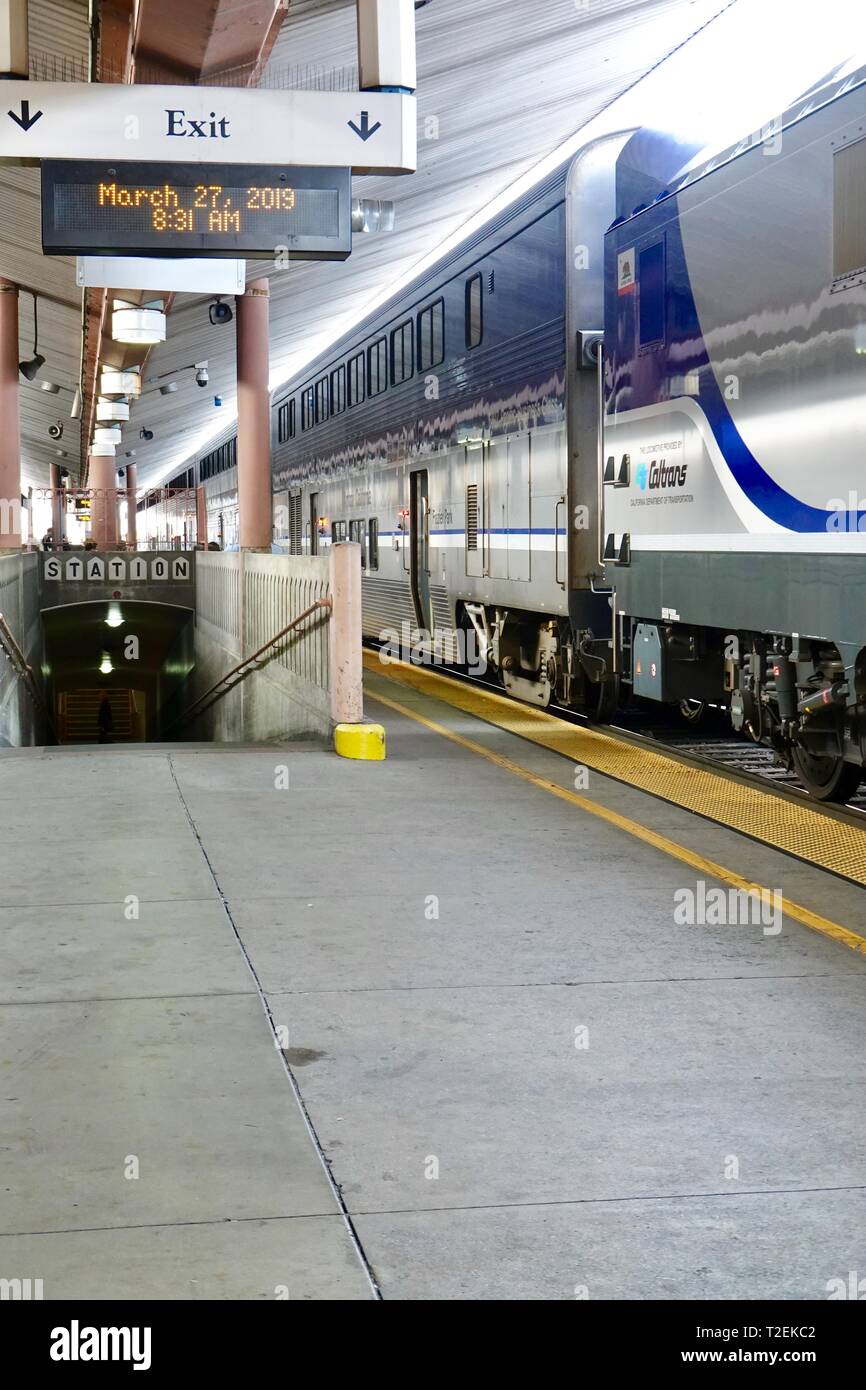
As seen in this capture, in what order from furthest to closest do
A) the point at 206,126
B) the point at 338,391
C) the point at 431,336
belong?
the point at 338,391
the point at 431,336
the point at 206,126

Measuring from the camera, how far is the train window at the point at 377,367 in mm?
18875

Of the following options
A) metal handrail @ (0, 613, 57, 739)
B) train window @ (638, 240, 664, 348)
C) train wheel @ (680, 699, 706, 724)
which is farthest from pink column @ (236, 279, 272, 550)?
train window @ (638, 240, 664, 348)

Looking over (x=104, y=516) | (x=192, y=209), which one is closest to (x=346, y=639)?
(x=192, y=209)

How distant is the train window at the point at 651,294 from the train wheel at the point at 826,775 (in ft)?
9.34

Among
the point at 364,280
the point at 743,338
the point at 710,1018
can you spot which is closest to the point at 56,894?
the point at 710,1018

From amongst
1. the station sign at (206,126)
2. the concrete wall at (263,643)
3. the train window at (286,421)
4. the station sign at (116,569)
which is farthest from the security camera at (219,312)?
the station sign at (206,126)

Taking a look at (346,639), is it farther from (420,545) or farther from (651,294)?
(420,545)

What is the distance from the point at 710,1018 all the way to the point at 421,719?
796 centimetres

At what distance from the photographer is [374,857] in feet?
23.8

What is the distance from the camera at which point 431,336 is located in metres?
16.3

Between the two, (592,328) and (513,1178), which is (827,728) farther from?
(513,1178)

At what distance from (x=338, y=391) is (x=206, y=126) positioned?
13605 millimetres
